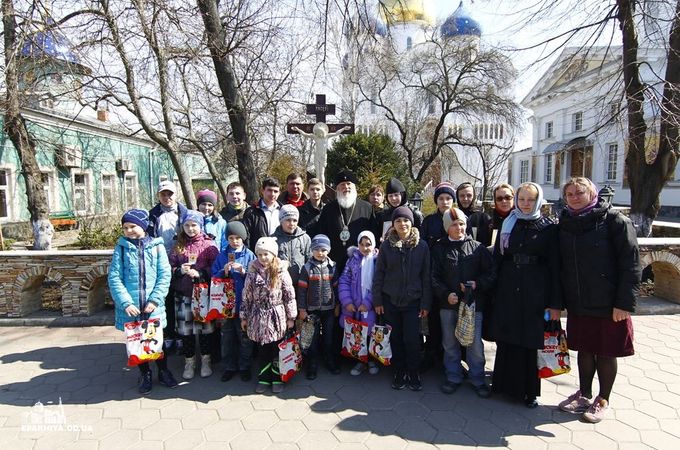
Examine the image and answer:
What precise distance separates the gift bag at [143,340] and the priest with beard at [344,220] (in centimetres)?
176

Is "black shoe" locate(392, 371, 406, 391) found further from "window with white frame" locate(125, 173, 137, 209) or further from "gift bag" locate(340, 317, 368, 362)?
"window with white frame" locate(125, 173, 137, 209)

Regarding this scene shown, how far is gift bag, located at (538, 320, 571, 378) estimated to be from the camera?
3.14 meters

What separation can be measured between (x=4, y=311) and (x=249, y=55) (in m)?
6.34

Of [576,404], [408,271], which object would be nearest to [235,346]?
[408,271]

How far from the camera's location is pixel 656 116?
6.39m

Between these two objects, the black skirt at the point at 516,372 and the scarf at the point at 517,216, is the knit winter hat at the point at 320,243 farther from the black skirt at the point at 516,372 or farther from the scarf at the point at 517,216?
the black skirt at the point at 516,372

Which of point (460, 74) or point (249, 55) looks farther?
point (460, 74)

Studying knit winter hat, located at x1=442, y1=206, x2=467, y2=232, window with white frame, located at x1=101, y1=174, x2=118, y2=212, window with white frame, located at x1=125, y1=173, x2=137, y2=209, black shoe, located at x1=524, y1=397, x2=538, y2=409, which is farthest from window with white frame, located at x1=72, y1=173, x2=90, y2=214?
black shoe, located at x1=524, y1=397, x2=538, y2=409

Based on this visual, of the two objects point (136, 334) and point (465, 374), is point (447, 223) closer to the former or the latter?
point (465, 374)

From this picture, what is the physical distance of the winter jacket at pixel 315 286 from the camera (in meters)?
3.62

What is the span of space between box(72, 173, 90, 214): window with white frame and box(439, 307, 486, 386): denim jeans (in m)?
16.2

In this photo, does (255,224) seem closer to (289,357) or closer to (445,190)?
(289,357)

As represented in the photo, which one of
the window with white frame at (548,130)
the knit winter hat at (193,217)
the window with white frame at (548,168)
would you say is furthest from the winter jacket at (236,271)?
the window with white frame at (548,130)

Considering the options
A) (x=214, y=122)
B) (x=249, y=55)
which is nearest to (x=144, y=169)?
(x=214, y=122)
